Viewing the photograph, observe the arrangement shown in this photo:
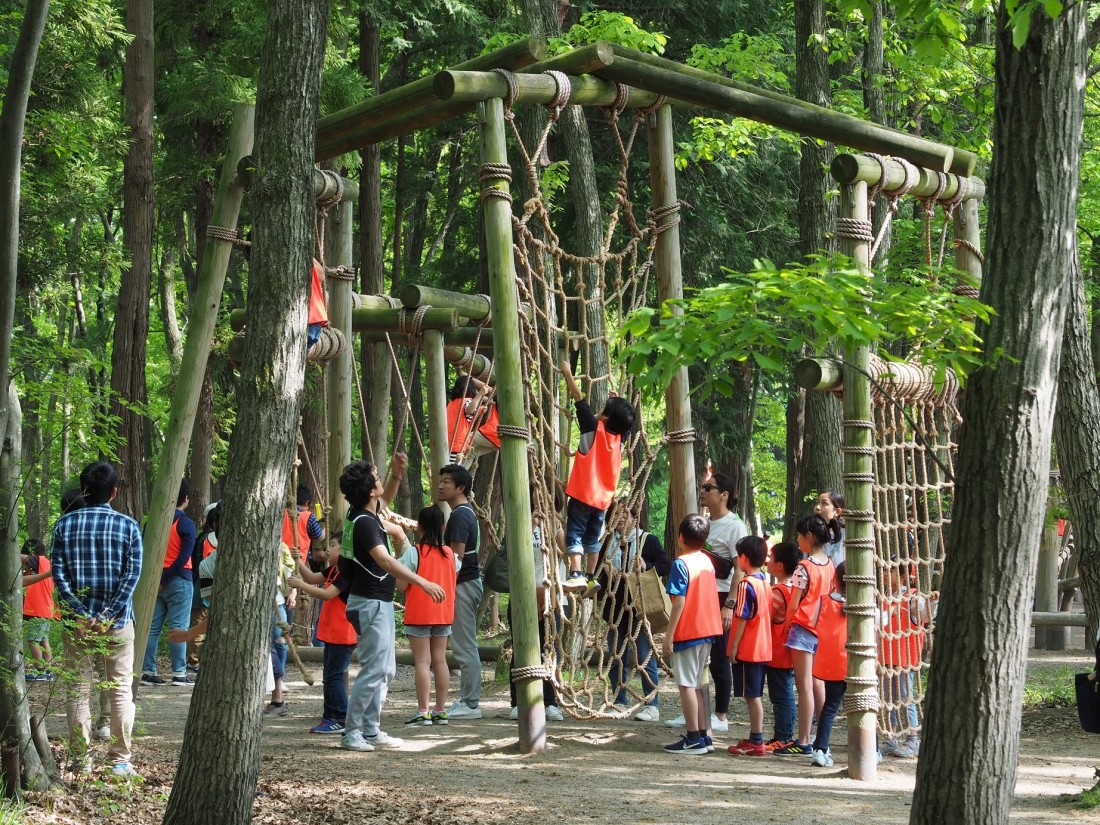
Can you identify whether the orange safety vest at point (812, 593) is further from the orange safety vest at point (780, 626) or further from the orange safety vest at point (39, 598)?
the orange safety vest at point (39, 598)

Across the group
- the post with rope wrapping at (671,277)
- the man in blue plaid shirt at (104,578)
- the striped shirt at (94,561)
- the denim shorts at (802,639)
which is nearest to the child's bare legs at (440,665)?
the post with rope wrapping at (671,277)

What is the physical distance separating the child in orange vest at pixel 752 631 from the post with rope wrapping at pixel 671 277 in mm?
691

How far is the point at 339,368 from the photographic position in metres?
9.47

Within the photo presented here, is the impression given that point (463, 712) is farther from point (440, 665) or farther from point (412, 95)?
point (412, 95)

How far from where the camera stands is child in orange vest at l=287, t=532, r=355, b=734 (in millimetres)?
7746

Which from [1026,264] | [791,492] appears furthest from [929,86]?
[1026,264]

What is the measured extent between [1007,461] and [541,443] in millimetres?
4051

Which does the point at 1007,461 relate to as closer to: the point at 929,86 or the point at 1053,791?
the point at 1053,791

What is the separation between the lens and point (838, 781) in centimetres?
674

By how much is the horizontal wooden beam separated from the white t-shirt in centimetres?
236

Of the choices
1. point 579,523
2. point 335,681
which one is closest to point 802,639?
point 579,523

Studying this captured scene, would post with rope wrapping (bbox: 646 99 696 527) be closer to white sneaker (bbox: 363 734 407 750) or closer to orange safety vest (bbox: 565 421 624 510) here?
orange safety vest (bbox: 565 421 624 510)

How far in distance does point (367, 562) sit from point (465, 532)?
1.10 meters

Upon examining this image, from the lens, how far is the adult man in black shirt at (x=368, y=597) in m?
7.20
